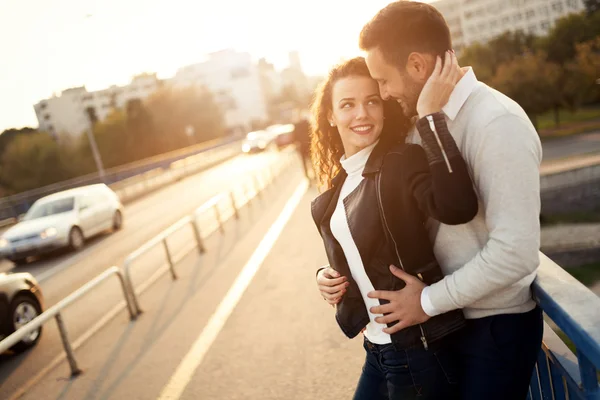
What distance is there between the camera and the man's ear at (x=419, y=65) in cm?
183

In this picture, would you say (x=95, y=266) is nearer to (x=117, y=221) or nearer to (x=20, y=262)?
(x=20, y=262)

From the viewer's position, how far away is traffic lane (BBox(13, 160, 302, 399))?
189 inches

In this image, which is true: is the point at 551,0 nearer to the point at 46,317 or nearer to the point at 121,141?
the point at 121,141

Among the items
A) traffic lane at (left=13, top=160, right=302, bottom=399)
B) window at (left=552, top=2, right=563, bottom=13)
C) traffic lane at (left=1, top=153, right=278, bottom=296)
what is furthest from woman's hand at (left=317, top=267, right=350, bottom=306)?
window at (left=552, top=2, right=563, bottom=13)

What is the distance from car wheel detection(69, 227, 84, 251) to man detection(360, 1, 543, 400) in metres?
14.3

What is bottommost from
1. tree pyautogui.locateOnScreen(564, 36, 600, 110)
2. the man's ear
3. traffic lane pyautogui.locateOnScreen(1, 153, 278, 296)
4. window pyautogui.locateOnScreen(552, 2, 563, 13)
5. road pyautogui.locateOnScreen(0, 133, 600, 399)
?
tree pyautogui.locateOnScreen(564, 36, 600, 110)

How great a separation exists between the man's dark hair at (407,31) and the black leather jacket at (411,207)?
0.25 m

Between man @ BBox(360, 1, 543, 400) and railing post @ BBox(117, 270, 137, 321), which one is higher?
man @ BBox(360, 1, 543, 400)

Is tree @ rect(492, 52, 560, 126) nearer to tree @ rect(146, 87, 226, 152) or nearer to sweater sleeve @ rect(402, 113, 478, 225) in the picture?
tree @ rect(146, 87, 226, 152)

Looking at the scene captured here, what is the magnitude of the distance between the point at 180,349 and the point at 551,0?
368 feet

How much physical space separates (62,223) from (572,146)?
3833 cm

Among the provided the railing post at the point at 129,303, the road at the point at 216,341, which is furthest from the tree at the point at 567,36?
the railing post at the point at 129,303

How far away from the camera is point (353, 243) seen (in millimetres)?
2021

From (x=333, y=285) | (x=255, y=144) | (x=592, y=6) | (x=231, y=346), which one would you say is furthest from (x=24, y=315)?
(x=592, y=6)
